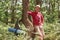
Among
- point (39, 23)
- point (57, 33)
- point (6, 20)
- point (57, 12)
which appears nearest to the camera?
point (39, 23)

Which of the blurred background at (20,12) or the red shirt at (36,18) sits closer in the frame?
the red shirt at (36,18)

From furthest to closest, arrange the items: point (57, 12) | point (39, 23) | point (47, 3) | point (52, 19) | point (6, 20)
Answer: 1. point (47, 3)
2. point (57, 12)
3. point (52, 19)
4. point (6, 20)
5. point (39, 23)

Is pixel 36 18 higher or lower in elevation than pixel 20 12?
higher

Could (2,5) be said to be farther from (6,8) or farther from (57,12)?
(57,12)

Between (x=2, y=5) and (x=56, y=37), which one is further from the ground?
(x=2, y=5)

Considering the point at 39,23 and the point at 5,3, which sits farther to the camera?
the point at 5,3

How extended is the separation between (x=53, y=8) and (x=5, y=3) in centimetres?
512

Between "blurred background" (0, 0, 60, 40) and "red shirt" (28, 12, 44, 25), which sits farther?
"blurred background" (0, 0, 60, 40)

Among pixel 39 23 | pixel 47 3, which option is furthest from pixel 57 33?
pixel 47 3

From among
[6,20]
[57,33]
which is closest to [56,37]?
[57,33]

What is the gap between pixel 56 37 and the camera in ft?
29.9

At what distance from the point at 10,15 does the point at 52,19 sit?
11.2ft

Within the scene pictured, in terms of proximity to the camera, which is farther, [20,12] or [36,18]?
[20,12]

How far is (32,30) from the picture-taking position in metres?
9.01
